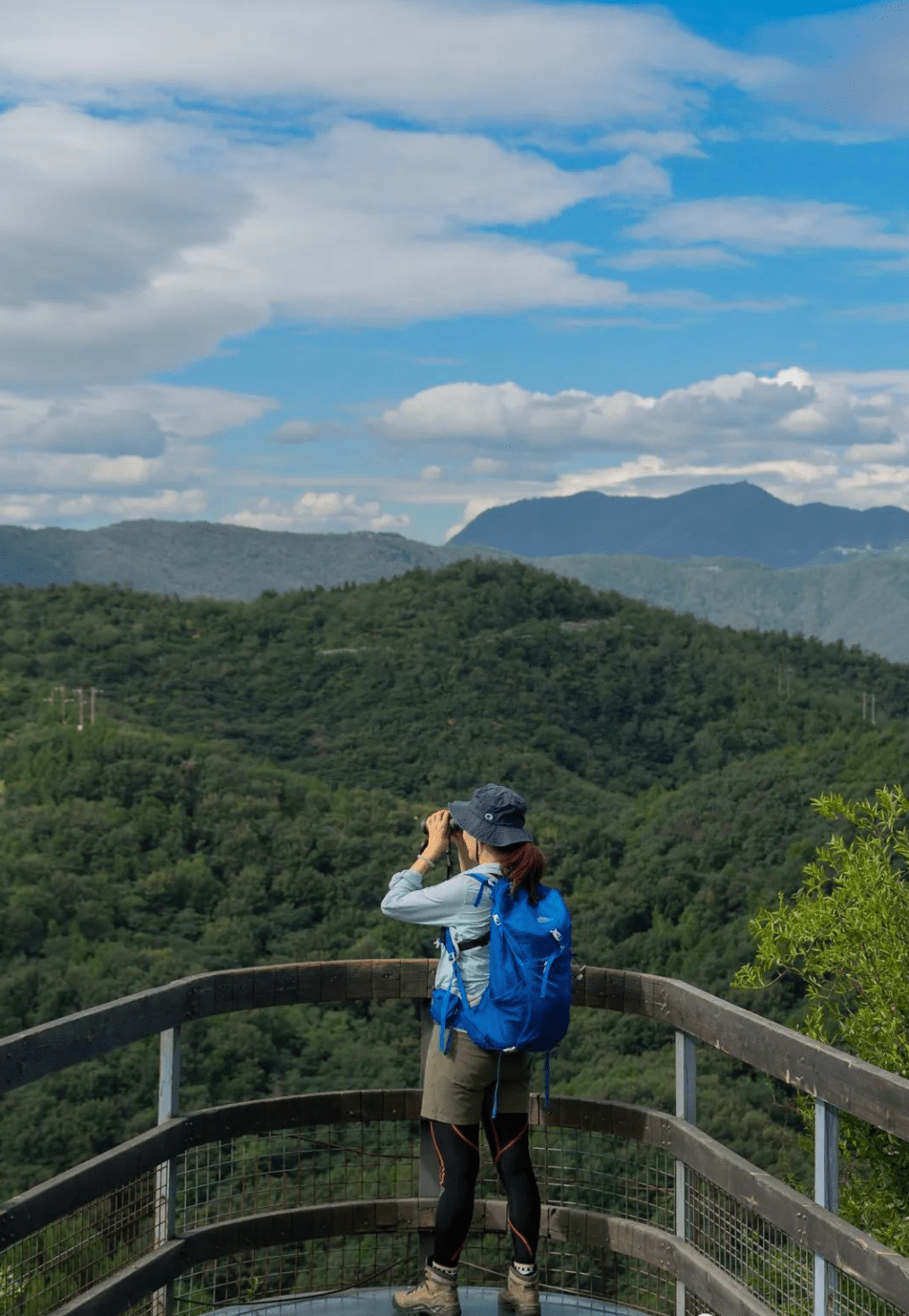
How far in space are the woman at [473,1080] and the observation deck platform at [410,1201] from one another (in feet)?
0.60

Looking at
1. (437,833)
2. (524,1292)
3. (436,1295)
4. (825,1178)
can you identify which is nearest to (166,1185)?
(436,1295)

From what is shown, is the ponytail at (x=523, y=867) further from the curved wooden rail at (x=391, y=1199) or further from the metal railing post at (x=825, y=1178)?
the metal railing post at (x=825, y=1178)

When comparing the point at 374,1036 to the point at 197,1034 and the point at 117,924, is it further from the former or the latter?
the point at 117,924

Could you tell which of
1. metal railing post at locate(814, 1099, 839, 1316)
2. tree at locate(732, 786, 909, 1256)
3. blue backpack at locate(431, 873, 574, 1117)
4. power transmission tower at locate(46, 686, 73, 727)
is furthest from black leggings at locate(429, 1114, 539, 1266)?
power transmission tower at locate(46, 686, 73, 727)

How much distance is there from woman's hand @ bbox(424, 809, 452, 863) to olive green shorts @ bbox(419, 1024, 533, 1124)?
0.45 m

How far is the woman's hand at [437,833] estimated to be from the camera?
3.51m

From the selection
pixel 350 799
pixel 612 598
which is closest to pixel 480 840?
pixel 350 799

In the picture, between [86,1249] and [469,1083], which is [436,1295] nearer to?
[469,1083]

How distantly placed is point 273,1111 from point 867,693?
236 ft

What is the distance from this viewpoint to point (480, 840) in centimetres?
339

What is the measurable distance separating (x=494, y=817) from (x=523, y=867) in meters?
0.14

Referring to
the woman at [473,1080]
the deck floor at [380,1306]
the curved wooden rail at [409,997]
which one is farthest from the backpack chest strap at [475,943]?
the deck floor at [380,1306]

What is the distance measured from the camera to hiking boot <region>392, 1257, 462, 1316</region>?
11.3 feet

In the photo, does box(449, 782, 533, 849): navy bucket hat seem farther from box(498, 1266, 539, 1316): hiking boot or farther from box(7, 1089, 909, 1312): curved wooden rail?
box(498, 1266, 539, 1316): hiking boot
